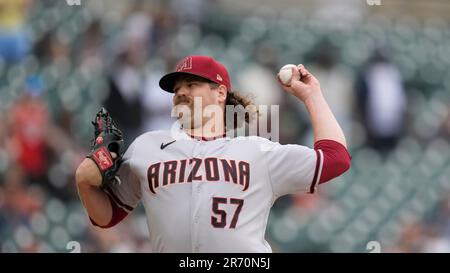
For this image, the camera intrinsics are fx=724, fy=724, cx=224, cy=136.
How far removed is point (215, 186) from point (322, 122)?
15.8 inches

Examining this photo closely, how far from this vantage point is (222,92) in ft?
8.24

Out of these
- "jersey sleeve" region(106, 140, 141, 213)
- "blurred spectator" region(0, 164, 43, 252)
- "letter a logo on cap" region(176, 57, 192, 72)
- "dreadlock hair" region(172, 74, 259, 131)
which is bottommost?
"blurred spectator" region(0, 164, 43, 252)

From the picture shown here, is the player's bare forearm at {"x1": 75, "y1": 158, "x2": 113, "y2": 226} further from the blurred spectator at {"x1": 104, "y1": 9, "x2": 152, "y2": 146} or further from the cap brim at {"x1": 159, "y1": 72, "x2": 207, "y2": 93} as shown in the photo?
the blurred spectator at {"x1": 104, "y1": 9, "x2": 152, "y2": 146}

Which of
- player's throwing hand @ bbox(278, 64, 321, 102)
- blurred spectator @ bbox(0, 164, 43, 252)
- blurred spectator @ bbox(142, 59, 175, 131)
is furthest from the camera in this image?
blurred spectator @ bbox(142, 59, 175, 131)

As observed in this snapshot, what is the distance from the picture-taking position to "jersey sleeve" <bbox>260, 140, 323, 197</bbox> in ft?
7.43

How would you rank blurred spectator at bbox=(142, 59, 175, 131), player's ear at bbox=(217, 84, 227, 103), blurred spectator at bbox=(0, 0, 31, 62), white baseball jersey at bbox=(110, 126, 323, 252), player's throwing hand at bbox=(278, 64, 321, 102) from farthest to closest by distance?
blurred spectator at bbox=(0, 0, 31, 62) < blurred spectator at bbox=(142, 59, 175, 131) < player's ear at bbox=(217, 84, 227, 103) < player's throwing hand at bbox=(278, 64, 321, 102) < white baseball jersey at bbox=(110, 126, 323, 252)

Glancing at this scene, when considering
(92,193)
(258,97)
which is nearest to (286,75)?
(92,193)

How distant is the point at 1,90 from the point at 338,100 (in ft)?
7.31

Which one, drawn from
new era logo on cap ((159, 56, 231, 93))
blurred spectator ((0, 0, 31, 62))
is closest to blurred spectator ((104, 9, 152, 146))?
blurred spectator ((0, 0, 31, 62))

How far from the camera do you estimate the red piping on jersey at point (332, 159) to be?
88.9 inches

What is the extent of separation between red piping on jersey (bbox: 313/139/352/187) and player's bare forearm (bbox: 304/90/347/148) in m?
0.02

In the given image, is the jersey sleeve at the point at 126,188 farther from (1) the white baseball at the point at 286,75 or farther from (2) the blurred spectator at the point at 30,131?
(2) the blurred spectator at the point at 30,131

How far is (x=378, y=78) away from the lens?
16.4 ft

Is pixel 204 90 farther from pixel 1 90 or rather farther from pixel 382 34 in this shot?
pixel 382 34
